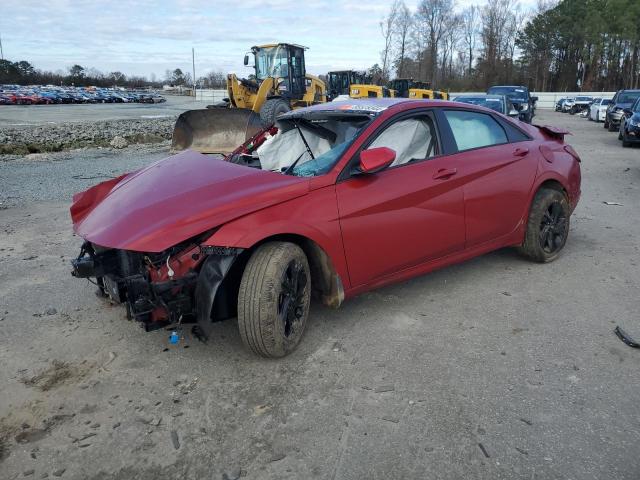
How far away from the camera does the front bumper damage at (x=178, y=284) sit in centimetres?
303

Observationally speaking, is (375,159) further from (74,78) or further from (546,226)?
(74,78)

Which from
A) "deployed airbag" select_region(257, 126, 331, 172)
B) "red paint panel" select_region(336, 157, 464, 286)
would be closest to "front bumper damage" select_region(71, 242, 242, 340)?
"red paint panel" select_region(336, 157, 464, 286)

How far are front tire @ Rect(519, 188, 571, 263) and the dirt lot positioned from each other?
0.78 feet

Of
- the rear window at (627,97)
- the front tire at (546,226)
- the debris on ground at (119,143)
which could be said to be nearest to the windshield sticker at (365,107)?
the front tire at (546,226)

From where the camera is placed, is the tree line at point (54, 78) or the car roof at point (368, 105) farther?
the tree line at point (54, 78)

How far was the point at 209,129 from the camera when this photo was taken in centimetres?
1171

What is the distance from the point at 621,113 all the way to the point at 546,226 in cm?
1945

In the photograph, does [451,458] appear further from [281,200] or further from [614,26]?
[614,26]

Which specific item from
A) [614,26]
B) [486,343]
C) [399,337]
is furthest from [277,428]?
[614,26]

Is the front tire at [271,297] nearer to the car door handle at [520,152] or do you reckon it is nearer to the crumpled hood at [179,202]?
the crumpled hood at [179,202]

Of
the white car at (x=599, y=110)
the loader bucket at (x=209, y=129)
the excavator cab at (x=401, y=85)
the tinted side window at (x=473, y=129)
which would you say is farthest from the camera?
the white car at (x=599, y=110)

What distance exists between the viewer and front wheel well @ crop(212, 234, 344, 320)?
10.7 feet

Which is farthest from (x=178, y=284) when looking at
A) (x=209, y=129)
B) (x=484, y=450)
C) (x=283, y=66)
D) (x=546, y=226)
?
(x=283, y=66)

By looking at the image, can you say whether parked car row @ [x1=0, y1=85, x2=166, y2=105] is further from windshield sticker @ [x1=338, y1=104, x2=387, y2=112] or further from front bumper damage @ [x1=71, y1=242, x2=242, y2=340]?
front bumper damage @ [x1=71, y1=242, x2=242, y2=340]
